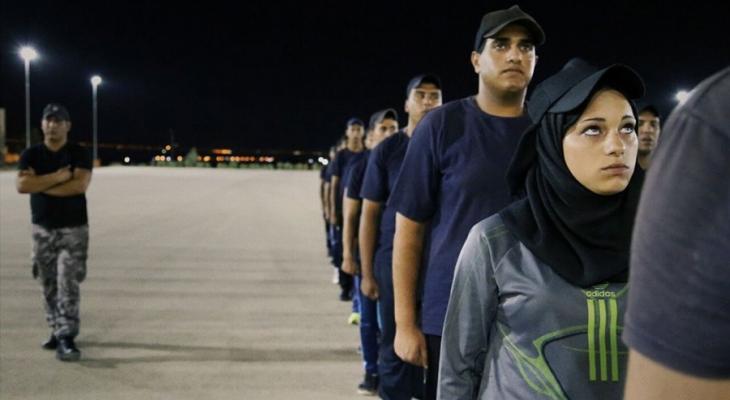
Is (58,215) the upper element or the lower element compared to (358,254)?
upper

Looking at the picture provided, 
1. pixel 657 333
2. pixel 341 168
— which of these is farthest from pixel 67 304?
pixel 657 333

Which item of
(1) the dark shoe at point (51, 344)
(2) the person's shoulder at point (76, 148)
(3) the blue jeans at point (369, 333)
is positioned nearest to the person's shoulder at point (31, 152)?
(2) the person's shoulder at point (76, 148)

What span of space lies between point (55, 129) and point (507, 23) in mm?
4802

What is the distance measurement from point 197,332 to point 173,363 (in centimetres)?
113

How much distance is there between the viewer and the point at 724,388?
805mm

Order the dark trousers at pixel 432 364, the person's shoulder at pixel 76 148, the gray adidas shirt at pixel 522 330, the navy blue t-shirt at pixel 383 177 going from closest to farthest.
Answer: the gray adidas shirt at pixel 522 330 < the dark trousers at pixel 432 364 < the navy blue t-shirt at pixel 383 177 < the person's shoulder at pixel 76 148

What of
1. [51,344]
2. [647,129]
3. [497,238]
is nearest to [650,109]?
[647,129]

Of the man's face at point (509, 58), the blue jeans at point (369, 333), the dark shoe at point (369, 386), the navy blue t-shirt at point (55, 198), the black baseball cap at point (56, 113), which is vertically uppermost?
the man's face at point (509, 58)

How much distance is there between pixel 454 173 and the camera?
3.13 metres

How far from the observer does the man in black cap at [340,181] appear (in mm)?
9680

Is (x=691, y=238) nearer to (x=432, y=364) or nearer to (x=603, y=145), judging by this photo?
(x=603, y=145)

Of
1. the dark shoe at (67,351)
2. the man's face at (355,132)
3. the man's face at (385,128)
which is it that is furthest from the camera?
the man's face at (355,132)

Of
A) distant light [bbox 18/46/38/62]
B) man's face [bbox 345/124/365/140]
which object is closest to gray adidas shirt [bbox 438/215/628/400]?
man's face [bbox 345/124/365/140]

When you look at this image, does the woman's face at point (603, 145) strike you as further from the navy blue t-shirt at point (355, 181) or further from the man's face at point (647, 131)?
the navy blue t-shirt at point (355, 181)
